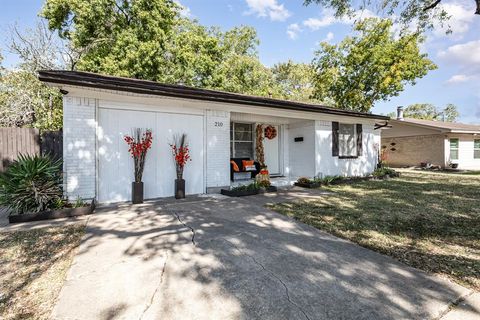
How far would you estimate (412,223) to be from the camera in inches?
172

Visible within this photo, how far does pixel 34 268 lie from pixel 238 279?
231 cm

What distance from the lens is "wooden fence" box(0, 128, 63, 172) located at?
6457mm

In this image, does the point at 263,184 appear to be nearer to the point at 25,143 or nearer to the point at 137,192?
the point at 137,192

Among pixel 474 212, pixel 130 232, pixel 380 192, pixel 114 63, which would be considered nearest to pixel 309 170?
pixel 380 192

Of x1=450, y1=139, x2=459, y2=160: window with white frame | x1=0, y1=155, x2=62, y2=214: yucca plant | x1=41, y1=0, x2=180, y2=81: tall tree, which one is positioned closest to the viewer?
x1=0, y1=155, x2=62, y2=214: yucca plant

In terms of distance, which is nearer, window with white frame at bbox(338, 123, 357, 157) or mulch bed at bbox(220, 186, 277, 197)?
mulch bed at bbox(220, 186, 277, 197)

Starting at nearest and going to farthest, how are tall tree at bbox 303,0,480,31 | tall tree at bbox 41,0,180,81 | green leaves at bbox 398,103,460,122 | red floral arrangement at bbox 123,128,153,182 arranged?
red floral arrangement at bbox 123,128,153,182 → tall tree at bbox 303,0,480,31 → tall tree at bbox 41,0,180,81 → green leaves at bbox 398,103,460,122

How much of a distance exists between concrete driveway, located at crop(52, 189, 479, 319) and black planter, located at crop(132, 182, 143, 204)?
5.62 feet

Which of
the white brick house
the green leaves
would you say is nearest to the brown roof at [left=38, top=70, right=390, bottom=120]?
the white brick house

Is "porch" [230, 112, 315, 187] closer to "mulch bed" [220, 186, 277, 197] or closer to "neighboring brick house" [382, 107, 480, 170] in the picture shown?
"mulch bed" [220, 186, 277, 197]

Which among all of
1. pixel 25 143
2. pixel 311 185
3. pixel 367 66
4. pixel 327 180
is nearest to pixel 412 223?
pixel 311 185

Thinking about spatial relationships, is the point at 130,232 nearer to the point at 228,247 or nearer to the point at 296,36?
the point at 228,247

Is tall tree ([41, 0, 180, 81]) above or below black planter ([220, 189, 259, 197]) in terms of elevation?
above

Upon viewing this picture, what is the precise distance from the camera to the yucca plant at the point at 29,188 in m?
4.51
